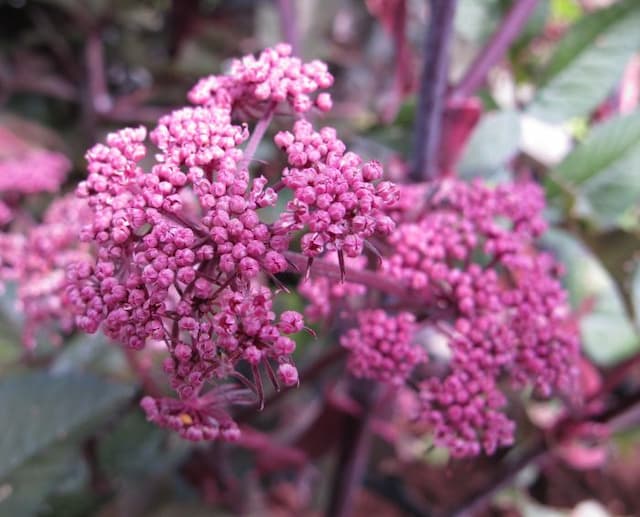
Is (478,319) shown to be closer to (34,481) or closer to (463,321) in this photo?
(463,321)

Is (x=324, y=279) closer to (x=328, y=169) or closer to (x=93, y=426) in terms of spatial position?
(x=328, y=169)

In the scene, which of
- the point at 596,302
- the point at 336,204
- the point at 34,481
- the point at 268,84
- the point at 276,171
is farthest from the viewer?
the point at 276,171

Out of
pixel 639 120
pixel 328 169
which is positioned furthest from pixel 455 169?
pixel 328 169

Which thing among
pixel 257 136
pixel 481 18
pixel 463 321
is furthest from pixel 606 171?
pixel 257 136

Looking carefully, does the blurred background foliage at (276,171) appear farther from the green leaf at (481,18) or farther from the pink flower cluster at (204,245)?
the pink flower cluster at (204,245)

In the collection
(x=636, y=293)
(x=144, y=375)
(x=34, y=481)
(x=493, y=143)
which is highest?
(x=493, y=143)

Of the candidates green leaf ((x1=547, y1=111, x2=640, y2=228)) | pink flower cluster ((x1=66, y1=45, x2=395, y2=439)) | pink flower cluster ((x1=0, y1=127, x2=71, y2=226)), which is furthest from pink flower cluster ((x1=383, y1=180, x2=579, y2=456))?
pink flower cluster ((x1=0, y1=127, x2=71, y2=226))

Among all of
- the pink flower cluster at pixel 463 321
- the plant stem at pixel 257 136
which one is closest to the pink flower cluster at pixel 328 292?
the pink flower cluster at pixel 463 321
